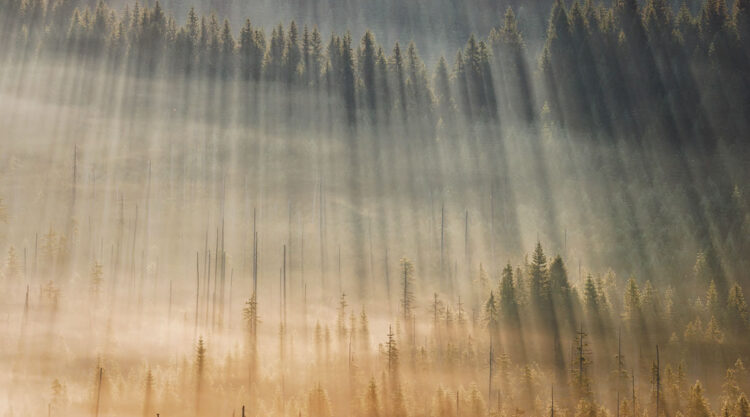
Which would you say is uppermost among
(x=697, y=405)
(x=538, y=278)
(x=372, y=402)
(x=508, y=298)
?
(x=538, y=278)

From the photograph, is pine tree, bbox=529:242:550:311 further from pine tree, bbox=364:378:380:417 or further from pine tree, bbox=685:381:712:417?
pine tree, bbox=364:378:380:417

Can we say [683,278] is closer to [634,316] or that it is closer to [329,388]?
[634,316]

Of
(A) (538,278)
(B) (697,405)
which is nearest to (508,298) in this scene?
(A) (538,278)

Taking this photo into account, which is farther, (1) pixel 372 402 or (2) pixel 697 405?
(1) pixel 372 402

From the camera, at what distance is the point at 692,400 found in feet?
538

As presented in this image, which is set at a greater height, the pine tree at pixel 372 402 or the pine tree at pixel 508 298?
the pine tree at pixel 508 298

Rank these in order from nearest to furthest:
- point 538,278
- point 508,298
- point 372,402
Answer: point 372,402
point 538,278
point 508,298

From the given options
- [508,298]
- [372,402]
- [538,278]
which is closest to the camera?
[372,402]

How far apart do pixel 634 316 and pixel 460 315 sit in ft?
136

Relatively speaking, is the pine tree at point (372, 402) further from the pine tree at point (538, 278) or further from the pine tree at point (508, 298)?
the pine tree at point (538, 278)

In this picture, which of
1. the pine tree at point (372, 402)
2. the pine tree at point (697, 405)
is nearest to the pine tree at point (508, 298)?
the pine tree at point (372, 402)

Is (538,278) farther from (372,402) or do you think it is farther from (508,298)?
(372,402)

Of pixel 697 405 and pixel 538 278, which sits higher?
pixel 538 278

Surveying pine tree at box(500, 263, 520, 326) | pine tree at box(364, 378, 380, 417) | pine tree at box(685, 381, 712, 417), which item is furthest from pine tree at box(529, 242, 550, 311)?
pine tree at box(364, 378, 380, 417)
